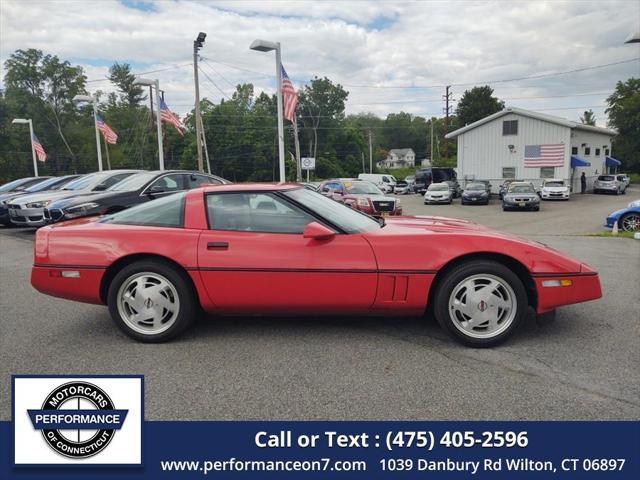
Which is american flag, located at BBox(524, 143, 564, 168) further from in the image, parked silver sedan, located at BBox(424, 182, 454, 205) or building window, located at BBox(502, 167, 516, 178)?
parked silver sedan, located at BBox(424, 182, 454, 205)

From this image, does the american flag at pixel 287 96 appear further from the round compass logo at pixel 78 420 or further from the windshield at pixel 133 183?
the round compass logo at pixel 78 420

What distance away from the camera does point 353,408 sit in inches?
115

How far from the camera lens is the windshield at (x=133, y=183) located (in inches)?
410

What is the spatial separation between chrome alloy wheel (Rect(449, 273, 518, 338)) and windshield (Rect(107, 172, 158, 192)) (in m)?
8.19

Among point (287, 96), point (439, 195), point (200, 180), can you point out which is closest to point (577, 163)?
point (439, 195)

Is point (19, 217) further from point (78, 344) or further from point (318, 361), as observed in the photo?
point (318, 361)

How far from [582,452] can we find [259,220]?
270 cm

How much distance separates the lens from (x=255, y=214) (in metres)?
4.13

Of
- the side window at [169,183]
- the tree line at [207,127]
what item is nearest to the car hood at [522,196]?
the side window at [169,183]

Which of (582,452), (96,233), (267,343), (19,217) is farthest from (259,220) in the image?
(19,217)

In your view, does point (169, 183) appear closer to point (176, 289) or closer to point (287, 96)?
point (287, 96)

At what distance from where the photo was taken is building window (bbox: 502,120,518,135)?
3328 cm

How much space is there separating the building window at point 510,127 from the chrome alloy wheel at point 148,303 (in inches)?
1311

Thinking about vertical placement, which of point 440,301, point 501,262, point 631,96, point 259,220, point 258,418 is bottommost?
point 258,418
